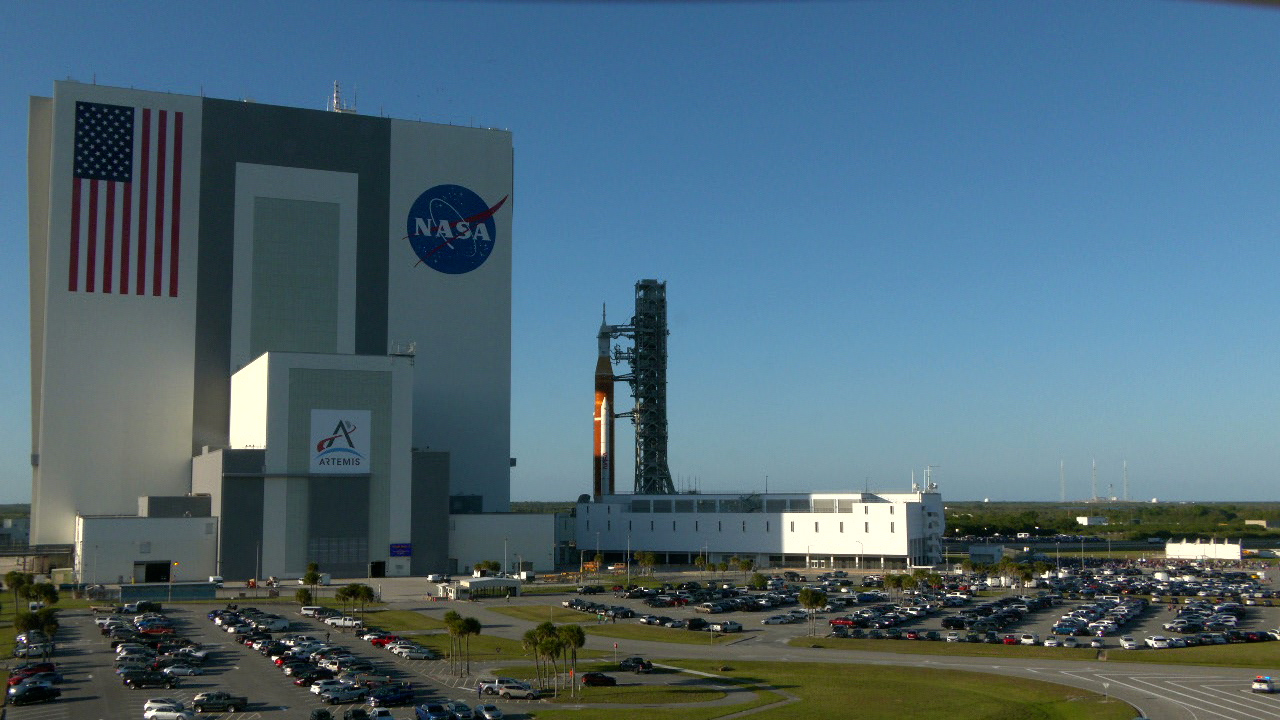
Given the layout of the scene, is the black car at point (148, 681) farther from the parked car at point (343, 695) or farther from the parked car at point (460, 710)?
the parked car at point (460, 710)

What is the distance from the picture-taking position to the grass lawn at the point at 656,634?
189 ft

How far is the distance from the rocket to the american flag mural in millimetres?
44532

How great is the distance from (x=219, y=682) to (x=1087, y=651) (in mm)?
39595

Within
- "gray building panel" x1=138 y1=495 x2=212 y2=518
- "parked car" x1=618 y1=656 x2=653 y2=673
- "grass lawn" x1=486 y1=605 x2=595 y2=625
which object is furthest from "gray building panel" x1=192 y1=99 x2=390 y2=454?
"parked car" x1=618 y1=656 x2=653 y2=673

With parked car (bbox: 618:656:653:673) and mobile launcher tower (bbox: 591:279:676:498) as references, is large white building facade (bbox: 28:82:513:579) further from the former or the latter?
parked car (bbox: 618:656:653:673)

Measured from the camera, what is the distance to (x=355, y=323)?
9888cm

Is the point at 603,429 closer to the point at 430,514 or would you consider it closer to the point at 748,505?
the point at 748,505

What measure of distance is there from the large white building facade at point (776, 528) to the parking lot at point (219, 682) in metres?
56.0

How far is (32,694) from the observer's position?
38969 millimetres

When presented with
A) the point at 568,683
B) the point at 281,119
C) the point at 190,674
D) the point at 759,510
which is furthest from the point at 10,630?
the point at 759,510

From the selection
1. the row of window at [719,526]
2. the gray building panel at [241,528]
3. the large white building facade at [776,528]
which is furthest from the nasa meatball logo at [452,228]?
the row of window at [719,526]

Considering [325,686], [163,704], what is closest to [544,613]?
[325,686]

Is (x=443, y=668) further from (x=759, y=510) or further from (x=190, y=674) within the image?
(x=759, y=510)

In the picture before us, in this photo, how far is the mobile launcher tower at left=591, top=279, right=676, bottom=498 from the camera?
117438 mm
